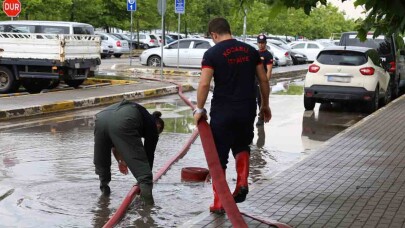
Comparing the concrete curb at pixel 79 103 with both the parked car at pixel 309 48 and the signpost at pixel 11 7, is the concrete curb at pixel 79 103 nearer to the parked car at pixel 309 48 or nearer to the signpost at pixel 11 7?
the signpost at pixel 11 7

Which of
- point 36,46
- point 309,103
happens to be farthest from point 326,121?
point 36,46

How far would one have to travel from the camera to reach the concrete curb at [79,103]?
1386cm

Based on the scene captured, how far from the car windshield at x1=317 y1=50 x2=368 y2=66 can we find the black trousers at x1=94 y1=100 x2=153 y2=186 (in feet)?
33.1

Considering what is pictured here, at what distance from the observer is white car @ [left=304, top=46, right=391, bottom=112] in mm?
15688

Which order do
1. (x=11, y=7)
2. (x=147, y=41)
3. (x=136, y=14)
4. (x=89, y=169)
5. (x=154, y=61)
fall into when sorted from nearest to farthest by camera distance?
(x=89, y=169) < (x=11, y=7) < (x=154, y=61) < (x=136, y=14) < (x=147, y=41)

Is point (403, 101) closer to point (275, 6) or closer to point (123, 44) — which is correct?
point (275, 6)

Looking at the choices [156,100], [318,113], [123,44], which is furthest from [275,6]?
[123,44]

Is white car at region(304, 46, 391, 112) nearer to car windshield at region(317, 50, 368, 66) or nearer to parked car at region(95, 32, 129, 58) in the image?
car windshield at region(317, 50, 368, 66)

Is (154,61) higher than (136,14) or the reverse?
the reverse

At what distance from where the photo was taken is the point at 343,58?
52.4ft

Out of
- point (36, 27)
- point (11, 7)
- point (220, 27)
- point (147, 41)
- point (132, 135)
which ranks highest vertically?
point (11, 7)

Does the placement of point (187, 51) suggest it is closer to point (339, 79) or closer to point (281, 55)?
point (281, 55)

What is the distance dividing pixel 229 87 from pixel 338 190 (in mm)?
2247

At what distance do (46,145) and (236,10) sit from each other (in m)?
5.31
